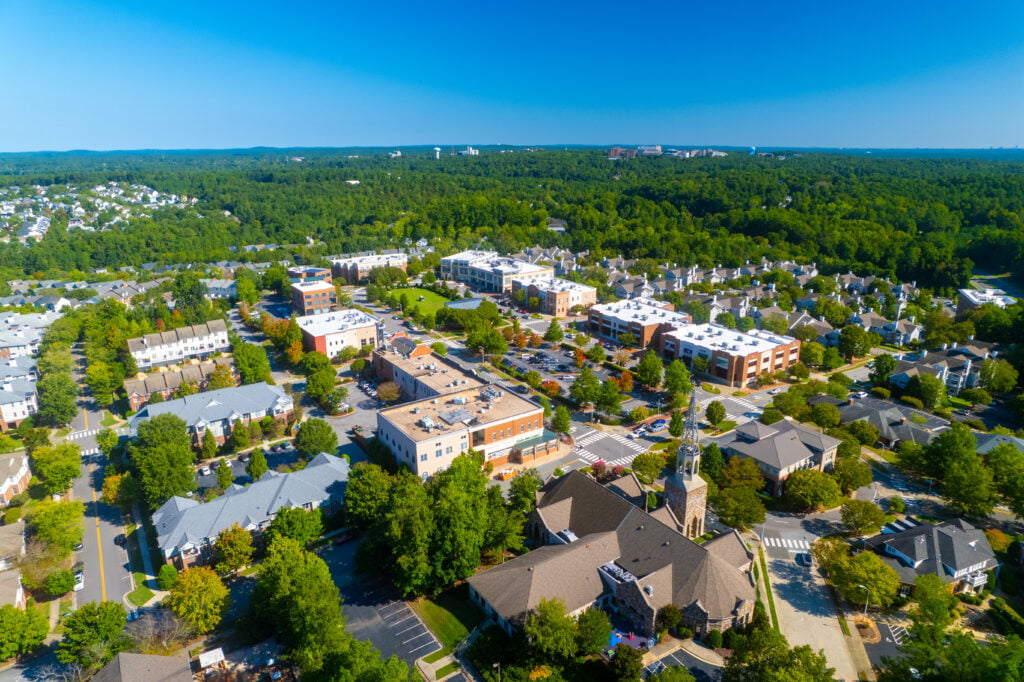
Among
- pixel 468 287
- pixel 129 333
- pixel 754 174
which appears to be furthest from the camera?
pixel 754 174

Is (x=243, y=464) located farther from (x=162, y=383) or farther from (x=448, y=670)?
(x=448, y=670)

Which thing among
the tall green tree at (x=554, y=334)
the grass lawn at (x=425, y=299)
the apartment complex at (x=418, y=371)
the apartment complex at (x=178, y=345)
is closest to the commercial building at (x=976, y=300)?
the tall green tree at (x=554, y=334)

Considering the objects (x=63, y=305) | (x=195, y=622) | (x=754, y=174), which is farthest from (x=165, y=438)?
(x=754, y=174)

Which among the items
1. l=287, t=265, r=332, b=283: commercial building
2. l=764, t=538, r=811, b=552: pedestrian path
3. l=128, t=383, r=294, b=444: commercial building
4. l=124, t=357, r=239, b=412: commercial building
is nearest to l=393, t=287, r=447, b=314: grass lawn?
l=287, t=265, r=332, b=283: commercial building

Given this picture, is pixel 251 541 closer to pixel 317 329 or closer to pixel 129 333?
pixel 317 329

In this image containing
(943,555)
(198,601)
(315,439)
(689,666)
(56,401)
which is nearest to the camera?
(689,666)

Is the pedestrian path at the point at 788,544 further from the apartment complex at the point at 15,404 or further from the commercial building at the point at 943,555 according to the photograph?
the apartment complex at the point at 15,404

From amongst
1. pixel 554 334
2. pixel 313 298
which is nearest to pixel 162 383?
pixel 313 298
